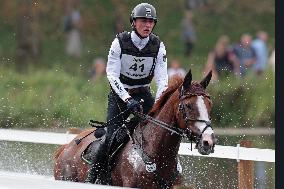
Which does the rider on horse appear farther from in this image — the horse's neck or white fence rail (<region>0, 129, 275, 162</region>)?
white fence rail (<region>0, 129, 275, 162</region>)

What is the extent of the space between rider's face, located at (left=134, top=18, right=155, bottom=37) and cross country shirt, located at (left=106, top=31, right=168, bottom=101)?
2.5 inches

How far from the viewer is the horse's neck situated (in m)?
8.95

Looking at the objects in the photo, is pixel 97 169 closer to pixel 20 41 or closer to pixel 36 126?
pixel 36 126

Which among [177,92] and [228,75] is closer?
[177,92]

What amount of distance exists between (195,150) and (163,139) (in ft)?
9.09

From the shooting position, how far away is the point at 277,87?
604 centimetres

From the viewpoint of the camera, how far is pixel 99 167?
31.4 feet

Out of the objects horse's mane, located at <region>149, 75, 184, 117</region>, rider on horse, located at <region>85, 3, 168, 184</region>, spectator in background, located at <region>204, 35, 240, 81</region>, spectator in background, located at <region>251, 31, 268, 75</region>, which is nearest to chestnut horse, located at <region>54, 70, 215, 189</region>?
horse's mane, located at <region>149, 75, 184, 117</region>

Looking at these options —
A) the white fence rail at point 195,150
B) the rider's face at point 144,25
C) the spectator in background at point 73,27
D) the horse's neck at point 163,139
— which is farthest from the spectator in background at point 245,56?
the horse's neck at point 163,139

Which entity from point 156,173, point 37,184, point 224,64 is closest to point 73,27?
point 224,64

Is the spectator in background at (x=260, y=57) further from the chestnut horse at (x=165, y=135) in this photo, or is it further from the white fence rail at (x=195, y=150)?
the chestnut horse at (x=165, y=135)

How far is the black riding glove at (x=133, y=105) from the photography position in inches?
363

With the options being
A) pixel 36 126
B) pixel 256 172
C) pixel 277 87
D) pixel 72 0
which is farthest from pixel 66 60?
pixel 277 87

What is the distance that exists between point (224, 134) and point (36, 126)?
4.95 m
